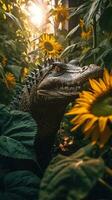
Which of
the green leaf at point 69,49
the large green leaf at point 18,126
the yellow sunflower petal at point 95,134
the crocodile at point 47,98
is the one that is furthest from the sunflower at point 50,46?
the yellow sunflower petal at point 95,134

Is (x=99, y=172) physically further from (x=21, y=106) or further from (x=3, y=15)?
(x=3, y=15)

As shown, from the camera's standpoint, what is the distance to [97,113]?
132 centimetres

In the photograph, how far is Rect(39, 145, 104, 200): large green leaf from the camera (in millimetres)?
1102

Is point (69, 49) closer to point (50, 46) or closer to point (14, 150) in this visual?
point (50, 46)

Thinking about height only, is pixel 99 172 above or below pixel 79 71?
below

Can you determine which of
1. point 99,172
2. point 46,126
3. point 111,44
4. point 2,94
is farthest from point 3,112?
point 2,94

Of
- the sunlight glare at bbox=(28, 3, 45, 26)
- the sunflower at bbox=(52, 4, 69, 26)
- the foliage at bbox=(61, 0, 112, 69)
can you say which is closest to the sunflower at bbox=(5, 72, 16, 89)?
the foliage at bbox=(61, 0, 112, 69)

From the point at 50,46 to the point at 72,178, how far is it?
2.75 meters

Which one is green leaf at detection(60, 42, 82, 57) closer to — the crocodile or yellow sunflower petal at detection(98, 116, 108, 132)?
the crocodile

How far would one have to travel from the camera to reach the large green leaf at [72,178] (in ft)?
3.62

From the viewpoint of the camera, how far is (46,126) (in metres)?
2.73

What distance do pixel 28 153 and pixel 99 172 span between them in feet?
2.58

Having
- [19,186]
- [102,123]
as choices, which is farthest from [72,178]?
[19,186]

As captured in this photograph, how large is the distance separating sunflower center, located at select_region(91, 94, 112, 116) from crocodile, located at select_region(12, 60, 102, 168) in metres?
0.86
